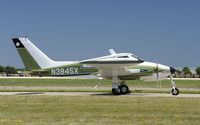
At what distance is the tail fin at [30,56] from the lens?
32219mm

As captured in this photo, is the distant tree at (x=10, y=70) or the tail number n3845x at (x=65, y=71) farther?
the distant tree at (x=10, y=70)

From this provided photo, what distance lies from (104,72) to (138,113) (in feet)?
48.9

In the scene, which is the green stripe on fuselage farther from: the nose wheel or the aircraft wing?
the nose wheel

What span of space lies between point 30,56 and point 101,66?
6.33 m

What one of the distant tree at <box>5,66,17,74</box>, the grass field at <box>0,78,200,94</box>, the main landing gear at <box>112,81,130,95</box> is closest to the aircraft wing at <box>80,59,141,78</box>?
the main landing gear at <box>112,81,130,95</box>

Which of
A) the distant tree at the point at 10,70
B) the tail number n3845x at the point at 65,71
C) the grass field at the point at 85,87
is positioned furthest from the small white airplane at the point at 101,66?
the distant tree at the point at 10,70

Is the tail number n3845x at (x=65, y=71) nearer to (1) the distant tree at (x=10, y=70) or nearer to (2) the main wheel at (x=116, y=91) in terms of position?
(2) the main wheel at (x=116, y=91)

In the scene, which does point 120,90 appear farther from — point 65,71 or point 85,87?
point 85,87

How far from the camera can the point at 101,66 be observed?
96.4 feet

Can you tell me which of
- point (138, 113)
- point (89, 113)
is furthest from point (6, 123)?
point (138, 113)

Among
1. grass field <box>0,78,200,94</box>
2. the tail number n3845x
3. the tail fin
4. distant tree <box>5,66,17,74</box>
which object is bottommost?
grass field <box>0,78,200,94</box>

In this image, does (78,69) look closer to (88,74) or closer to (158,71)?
(88,74)

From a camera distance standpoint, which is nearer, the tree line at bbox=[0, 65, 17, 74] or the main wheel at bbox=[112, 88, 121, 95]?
the main wheel at bbox=[112, 88, 121, 95]

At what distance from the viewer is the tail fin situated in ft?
106
